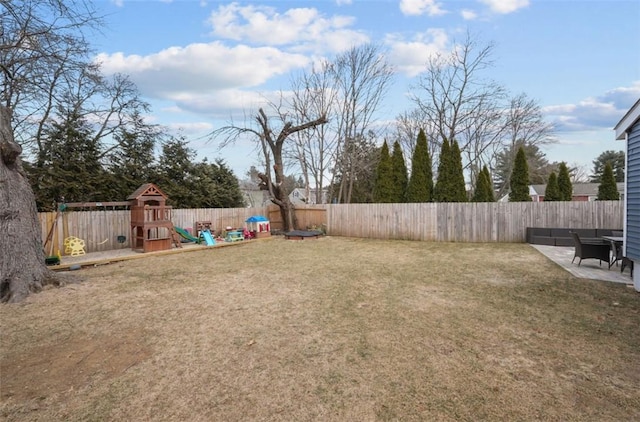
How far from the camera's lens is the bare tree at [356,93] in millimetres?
19719

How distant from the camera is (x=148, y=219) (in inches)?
386

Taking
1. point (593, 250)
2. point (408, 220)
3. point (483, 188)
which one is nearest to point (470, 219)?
point (408, 220)

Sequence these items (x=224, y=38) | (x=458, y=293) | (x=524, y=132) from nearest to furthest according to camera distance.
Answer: (x=458, y=293), (x=224, y=38), (x=524, y=132)

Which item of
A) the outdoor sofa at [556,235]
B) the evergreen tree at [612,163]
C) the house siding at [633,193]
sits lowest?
the outdoor sofa at [556,235]

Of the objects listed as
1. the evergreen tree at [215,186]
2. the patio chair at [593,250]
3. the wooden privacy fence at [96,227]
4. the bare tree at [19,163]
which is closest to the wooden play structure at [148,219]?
the wooden privacy fence at [96,227]

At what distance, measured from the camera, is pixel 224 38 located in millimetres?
10383

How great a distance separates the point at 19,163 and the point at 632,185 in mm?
10434

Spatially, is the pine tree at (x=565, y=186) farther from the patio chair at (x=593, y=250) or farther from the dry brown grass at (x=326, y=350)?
the dry brown grass at (x=326, y=350)

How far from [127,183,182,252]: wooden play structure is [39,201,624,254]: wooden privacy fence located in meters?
0.74

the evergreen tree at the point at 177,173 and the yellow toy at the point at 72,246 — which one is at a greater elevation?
the evergreen tree at the point at 177,173

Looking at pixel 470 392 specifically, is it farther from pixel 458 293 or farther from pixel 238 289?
pixel 238 289

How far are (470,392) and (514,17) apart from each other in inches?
407

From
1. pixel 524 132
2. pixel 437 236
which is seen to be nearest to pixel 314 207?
pixel 437 236

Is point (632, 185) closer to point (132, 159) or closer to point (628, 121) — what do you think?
point (628, 121)
